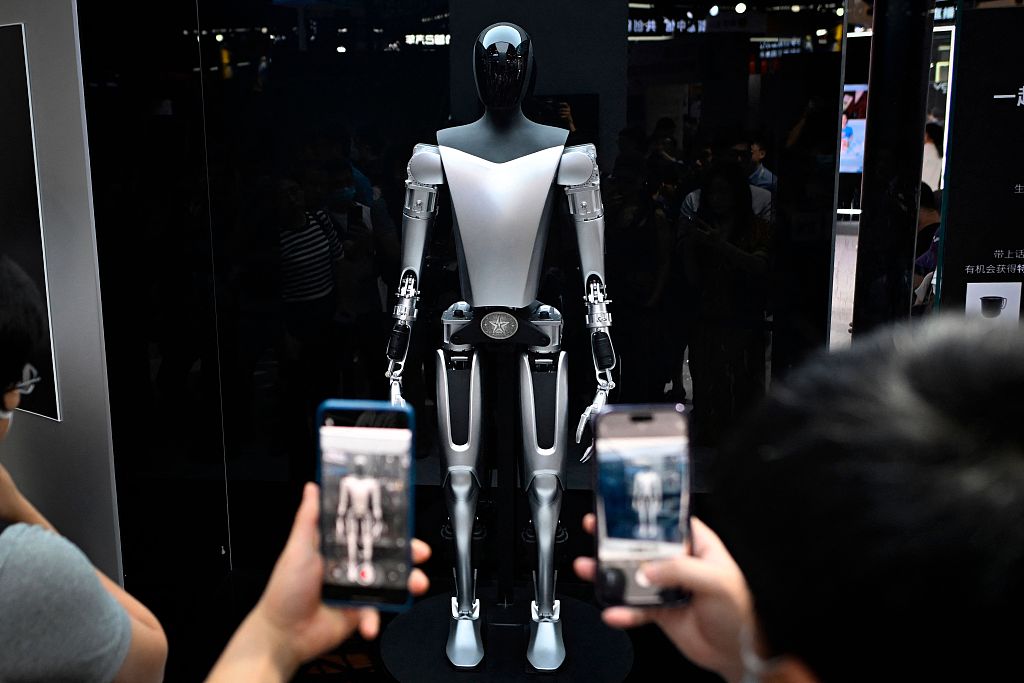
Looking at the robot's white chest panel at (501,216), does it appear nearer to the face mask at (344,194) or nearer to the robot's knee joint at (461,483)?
the robot's knee joint at (461,483)

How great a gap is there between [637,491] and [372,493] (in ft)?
1.31

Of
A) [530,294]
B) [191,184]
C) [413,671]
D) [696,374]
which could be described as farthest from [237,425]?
[696,374]

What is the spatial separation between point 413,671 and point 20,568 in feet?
6.79

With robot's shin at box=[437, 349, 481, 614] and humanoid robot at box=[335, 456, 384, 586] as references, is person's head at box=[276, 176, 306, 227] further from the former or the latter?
humanoid robot at box=[335, 456, 384, 586]

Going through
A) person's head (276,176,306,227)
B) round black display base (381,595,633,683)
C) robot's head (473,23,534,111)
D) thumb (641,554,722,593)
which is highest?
robot's head (473,23,534,111)

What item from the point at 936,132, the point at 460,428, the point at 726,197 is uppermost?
the point at 936,132

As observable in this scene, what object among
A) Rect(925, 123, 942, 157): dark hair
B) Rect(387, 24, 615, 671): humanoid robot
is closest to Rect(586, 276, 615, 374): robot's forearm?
Rect(387, 24, 615, 671): humanoid robot

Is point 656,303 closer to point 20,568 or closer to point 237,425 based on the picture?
point 237,425

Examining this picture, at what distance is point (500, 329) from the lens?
286 centimetres

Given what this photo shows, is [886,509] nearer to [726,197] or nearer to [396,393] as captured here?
[396,393]

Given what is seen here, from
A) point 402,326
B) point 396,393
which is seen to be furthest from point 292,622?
point 402,326

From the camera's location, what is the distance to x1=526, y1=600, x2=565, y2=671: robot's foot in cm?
298

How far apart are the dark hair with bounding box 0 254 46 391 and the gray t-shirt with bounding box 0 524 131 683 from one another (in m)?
0.32

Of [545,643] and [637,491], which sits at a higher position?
[637,491]
